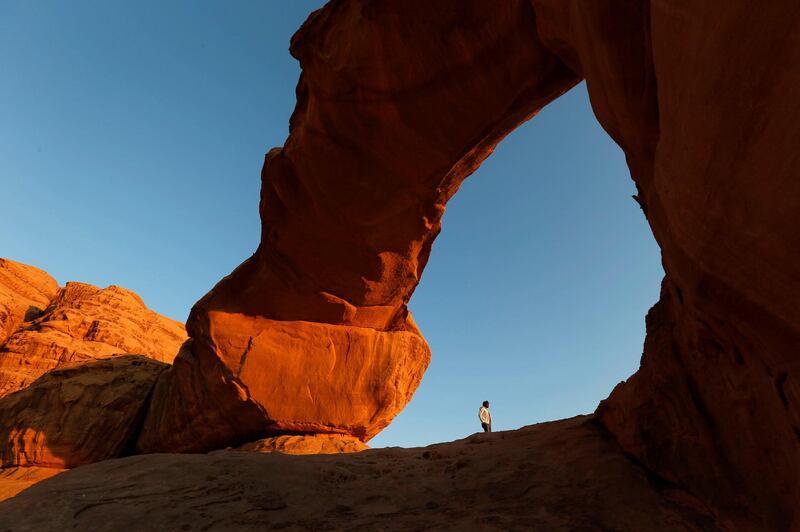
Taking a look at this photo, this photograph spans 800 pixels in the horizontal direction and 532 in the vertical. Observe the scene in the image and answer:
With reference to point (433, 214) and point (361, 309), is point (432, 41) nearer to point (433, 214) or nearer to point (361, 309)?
point (433, 214)

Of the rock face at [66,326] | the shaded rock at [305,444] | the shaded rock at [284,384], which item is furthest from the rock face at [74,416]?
the shaded rock at [305,444]

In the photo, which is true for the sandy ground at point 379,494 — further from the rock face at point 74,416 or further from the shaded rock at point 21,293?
the shaded rock at point 21,293

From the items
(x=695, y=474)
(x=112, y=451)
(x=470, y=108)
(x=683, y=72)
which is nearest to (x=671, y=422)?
(x=695, y=474)

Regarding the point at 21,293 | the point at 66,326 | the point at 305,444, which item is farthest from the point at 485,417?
the point at 21,293

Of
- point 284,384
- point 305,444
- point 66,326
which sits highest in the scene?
point 66,326

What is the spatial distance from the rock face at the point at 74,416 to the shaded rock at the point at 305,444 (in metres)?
3.30

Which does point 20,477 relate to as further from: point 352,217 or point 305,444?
point 352,217

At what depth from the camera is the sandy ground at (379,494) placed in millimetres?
3285

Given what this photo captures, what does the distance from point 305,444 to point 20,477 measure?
536cm

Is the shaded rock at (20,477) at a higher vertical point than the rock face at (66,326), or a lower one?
lower

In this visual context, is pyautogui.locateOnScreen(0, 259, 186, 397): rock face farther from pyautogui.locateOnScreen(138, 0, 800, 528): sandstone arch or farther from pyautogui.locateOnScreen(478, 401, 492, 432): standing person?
pyautogui.locateOnScreen(478, 401, 492, 432): standing person

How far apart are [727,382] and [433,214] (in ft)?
17.4

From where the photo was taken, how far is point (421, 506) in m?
3.75

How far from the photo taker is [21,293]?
1778 centimetres
